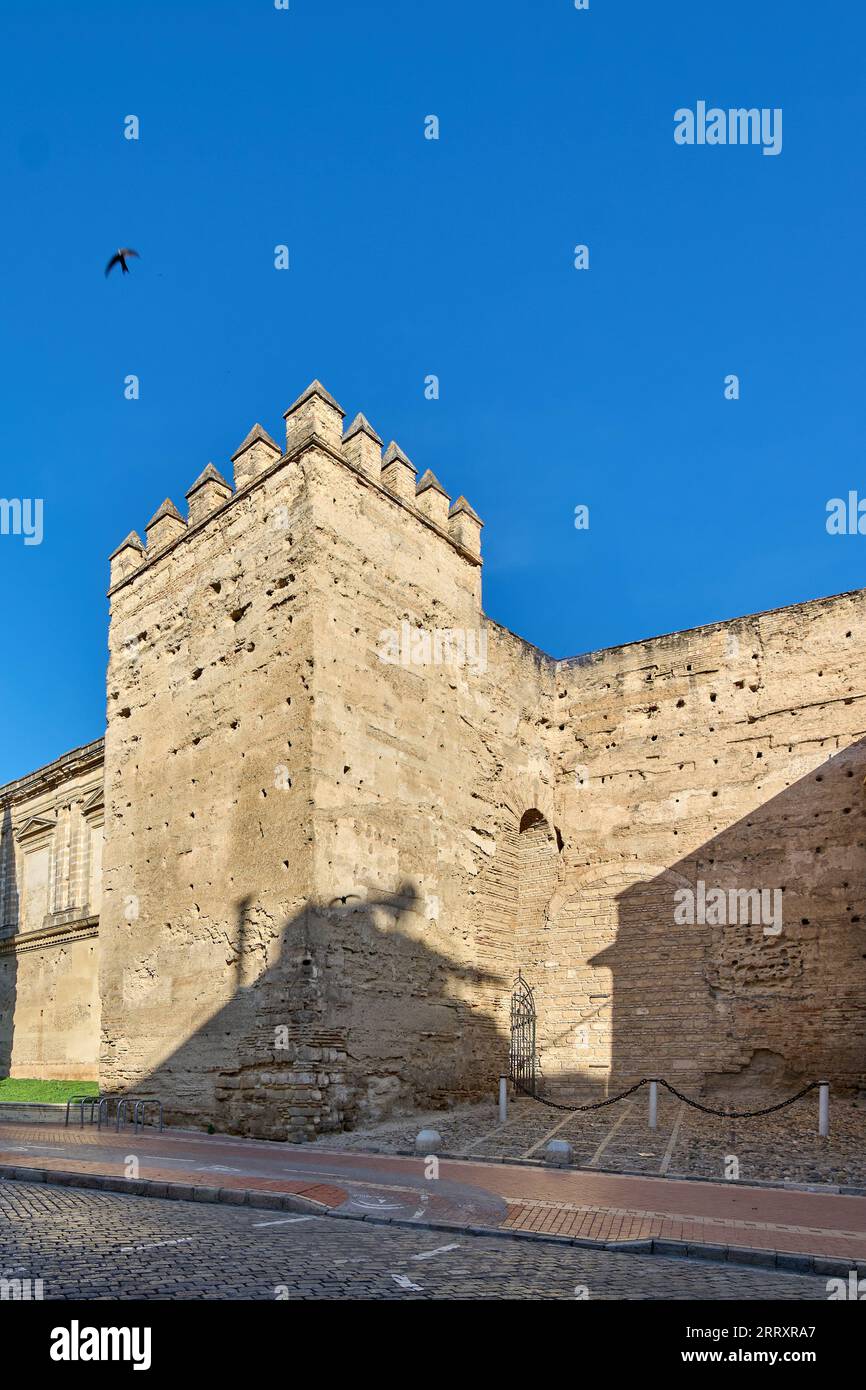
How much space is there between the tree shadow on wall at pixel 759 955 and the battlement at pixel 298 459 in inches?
246

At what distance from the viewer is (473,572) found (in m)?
17.2

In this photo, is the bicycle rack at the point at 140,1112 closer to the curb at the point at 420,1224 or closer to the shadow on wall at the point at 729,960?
the curb at the point at 420,1224

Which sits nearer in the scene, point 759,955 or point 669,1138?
point 669,1138

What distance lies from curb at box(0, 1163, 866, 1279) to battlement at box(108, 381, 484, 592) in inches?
357

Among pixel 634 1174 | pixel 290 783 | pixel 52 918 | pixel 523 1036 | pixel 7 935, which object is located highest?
pixel 290 783

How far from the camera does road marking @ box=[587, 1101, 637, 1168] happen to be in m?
10.2

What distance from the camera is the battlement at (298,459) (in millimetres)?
14375

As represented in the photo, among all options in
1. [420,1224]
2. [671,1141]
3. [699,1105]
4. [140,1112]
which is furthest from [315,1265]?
[140,1112]

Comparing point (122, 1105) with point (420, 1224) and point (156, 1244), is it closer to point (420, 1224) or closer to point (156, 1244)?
point (420, 1224)

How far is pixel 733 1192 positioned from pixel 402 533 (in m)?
9.96

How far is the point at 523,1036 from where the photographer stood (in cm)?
1633

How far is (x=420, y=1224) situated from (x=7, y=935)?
2023 cm

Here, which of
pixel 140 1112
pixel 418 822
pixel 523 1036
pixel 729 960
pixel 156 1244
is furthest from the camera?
pixel 523 1036
